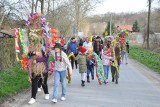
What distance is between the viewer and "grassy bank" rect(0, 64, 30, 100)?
936 centimetres

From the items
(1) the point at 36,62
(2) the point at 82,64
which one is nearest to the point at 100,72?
(2) the point at 82,64

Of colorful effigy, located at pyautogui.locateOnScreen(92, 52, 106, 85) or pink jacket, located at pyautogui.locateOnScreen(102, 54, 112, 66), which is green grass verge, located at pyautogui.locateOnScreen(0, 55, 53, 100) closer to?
colorful effigy, located at pyautogui.locateOnScreen(92, 52, 106, 85)

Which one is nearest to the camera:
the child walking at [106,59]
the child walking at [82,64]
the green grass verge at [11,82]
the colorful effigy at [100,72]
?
the green grass verge at [11,82]

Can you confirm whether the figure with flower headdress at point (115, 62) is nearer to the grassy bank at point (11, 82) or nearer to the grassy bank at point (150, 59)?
the grassy bank at point (11, 82)

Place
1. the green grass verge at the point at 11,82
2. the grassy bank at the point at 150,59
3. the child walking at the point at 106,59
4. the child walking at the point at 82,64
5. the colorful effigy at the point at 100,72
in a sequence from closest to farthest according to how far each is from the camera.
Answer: the green grass verge at the point at 11,82, the child walking at the point at 82,64, the colorful effigy at the point at 100,72, the child walking at the point at 106,59, the grassy bank at the point at 150,59

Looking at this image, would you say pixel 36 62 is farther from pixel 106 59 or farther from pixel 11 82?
pixel 106 59

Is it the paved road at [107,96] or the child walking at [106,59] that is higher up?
the child walking at [106,59]

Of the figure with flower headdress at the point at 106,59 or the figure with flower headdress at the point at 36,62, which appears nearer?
the figure with flower headdress at the point at 36,62

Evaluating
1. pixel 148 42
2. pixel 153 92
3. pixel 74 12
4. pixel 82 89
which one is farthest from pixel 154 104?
pixel 74 12

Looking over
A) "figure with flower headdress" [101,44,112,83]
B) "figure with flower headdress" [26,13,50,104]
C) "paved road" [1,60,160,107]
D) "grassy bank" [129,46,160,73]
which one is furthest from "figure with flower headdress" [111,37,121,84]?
"grassy bank" [129,46,160,73]

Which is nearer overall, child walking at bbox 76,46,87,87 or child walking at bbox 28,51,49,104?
child walking at bbox 28,51,49,104

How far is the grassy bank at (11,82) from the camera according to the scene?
30.7 feet

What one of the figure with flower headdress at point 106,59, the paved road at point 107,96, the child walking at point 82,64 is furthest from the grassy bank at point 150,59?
the child walking at point 82,64

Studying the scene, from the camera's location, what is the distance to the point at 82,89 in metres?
10.7
